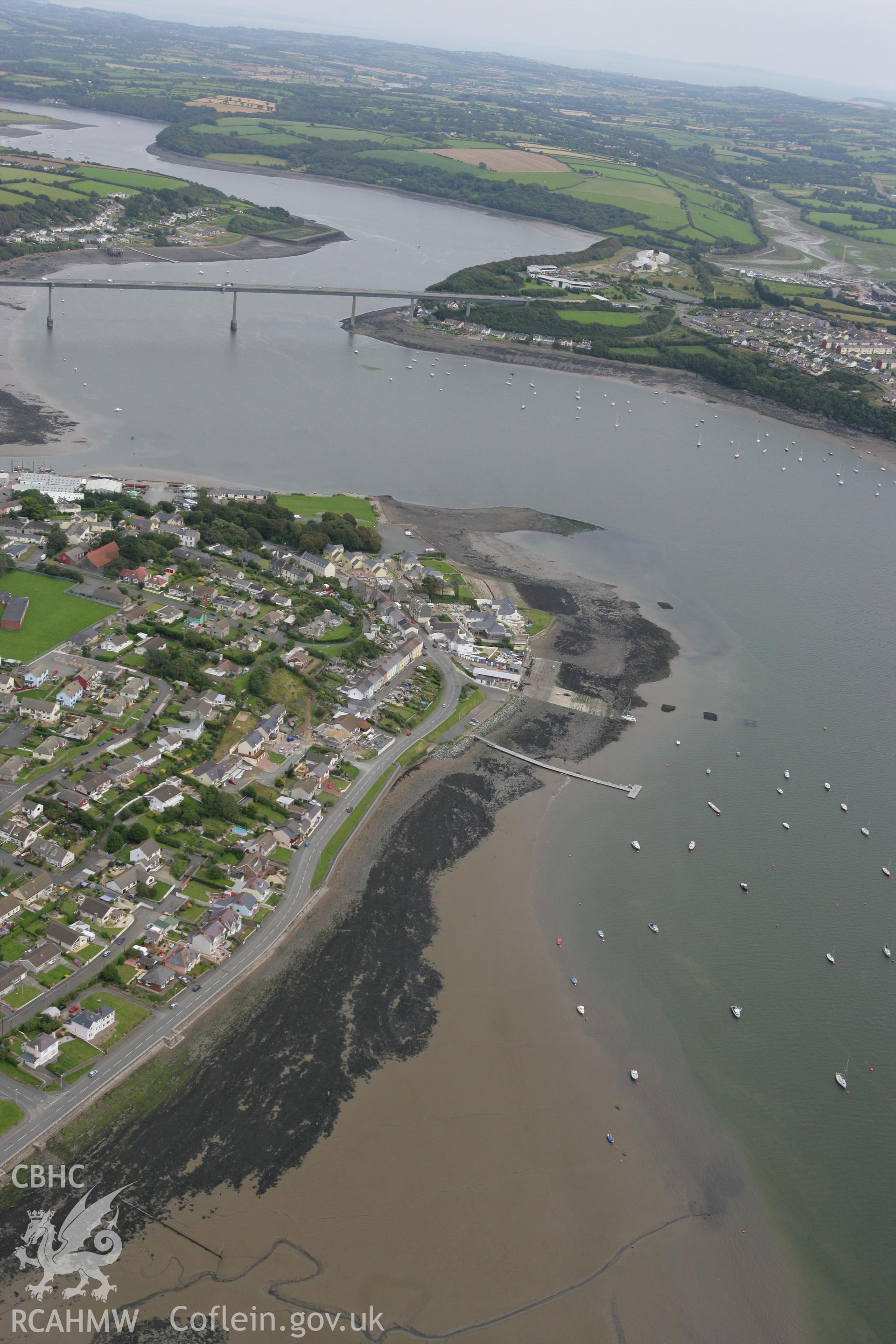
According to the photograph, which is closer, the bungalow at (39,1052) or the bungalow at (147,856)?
the bungalow at (39,1052)

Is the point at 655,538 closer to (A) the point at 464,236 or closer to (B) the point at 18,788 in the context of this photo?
(B) the point at 18,788

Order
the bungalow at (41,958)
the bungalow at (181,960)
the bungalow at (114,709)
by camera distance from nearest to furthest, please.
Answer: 1. the bungalow at (41,958)
2. the bungalow at (181,960)
3. the bungalow at (114,709)

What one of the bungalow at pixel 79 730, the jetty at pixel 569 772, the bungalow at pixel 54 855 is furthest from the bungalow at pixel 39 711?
the jetty at pixel 569 772

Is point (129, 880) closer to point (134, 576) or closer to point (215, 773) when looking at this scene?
point (215, 773)

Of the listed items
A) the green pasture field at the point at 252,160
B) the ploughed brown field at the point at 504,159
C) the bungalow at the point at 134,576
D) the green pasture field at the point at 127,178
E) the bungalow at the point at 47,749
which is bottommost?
the bungalow at the point at 47,749

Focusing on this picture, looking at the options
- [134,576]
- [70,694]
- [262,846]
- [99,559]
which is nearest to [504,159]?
[99,559]

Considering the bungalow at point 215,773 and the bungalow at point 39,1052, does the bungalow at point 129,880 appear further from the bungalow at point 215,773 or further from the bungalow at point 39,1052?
the bungalow at point 39,1052

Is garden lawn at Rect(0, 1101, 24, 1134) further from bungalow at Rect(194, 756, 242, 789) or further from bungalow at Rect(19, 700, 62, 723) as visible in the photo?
bungalow at Rect(19, 700, 62, 723)
